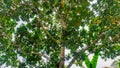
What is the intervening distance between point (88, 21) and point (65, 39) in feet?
8.82

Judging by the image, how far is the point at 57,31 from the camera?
29.2 metres

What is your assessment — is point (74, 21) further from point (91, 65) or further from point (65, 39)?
point (91, 65)

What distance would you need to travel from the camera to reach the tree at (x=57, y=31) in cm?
2794

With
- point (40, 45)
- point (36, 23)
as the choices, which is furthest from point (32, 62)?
point (36, 23)

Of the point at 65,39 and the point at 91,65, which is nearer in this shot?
the point at 91,65

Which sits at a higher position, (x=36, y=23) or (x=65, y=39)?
(x=36, y=23)

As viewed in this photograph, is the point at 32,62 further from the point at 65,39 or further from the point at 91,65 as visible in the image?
the point at 91,65

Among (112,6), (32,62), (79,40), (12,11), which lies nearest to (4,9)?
(12,11)

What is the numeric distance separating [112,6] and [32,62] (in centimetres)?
887

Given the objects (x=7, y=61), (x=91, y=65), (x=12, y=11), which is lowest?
(x=91, y=65)

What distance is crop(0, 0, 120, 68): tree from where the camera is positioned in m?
27.9

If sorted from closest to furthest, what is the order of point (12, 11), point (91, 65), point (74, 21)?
point (91, 65)
point (74, 21)
point (12, 11)

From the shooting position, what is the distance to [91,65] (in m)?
24.2

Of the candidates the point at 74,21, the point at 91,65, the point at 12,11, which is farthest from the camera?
the point at 12,11
